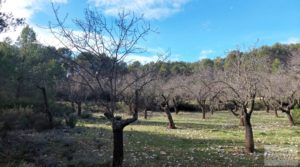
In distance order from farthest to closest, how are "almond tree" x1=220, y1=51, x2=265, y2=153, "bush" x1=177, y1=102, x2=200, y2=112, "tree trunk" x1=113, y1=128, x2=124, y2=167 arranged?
"bush" x1=177, y1=102, x2=200, y2=112, "almond tree" x1=220, y1=51, x2=265, y2=153, "tree trunk" x1=113, y1=128, x2=124, y2=167

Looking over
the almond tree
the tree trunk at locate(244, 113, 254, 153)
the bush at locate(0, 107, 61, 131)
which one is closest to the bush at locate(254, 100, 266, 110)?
the bush at locate(0, 107, 61, 131)

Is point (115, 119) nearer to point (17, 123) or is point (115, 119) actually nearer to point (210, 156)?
point (210, 156)

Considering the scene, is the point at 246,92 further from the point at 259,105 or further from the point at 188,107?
the point at 259,105

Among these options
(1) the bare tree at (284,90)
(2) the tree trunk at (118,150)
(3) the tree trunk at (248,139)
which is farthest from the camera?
(1) the bare tree at (284,90)

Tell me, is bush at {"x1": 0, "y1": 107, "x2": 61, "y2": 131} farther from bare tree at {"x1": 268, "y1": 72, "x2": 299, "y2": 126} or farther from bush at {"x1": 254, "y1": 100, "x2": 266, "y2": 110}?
bush at {"x1": 254, "y1": 100, "x2": 266, "y2": 110}

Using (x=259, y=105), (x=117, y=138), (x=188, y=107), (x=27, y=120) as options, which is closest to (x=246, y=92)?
(x=117, y=138)

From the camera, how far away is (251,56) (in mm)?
17734

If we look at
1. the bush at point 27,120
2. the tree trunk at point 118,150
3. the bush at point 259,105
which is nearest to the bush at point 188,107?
the bush at point 259,105

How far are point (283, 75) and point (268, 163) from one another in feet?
127

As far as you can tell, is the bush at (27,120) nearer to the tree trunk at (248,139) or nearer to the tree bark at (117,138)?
the tree bark at (117,138)

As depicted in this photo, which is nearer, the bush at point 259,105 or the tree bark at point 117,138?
the tree bark at point 117,138

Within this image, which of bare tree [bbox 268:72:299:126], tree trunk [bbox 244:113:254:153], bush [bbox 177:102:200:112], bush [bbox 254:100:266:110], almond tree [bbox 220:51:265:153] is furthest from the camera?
bush [bbox 177:102:200:112]

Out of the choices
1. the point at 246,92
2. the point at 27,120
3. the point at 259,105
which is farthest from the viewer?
the point at 259,105

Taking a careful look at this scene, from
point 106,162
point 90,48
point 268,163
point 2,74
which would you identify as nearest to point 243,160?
point 268,163
